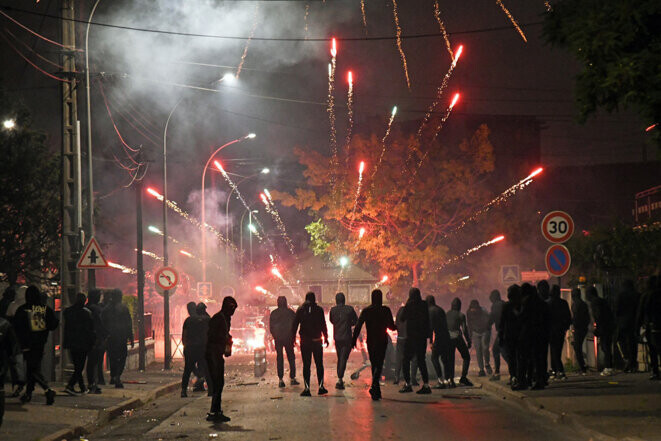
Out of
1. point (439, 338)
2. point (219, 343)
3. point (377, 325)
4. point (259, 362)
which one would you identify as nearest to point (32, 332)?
point (219, 343)

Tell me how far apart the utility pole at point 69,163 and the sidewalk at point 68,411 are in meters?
2.16

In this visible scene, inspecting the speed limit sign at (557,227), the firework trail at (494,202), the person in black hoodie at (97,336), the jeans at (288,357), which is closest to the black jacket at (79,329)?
the person in black hoodie at (97,336)

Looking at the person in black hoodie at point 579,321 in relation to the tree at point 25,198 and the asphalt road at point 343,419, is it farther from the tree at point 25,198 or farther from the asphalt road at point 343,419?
the tree at point 25,198

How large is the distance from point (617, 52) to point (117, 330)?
11.5 meters

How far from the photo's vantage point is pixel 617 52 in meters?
10.5

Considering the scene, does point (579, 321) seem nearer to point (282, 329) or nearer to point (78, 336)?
point (282, 329)

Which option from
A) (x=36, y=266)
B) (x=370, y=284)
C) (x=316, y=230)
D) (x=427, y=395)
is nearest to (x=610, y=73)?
(x=427, y=395)

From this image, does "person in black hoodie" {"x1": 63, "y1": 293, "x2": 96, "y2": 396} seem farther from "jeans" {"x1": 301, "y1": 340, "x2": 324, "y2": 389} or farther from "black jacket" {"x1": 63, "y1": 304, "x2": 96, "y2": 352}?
"jeans" {"x1": 301, "y1": 340, "x2": 324, "y2": 389}

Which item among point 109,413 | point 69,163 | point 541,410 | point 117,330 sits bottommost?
point 541,410

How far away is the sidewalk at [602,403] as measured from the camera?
33.4ft

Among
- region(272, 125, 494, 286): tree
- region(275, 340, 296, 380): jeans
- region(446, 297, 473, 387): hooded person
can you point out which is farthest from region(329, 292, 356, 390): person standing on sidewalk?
region(272, 125, 494, 286): tree

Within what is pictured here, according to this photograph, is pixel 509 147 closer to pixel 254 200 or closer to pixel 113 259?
pixel 254 200

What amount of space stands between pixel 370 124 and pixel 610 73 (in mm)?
41099

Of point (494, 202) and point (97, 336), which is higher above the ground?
point (494, 202)
